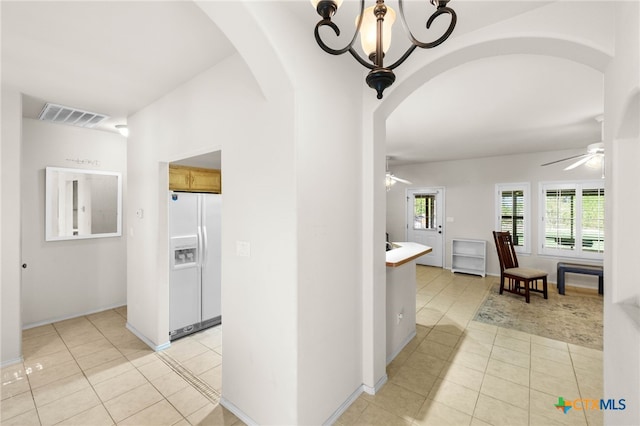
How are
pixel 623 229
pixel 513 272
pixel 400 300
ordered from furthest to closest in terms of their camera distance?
pixel 513 272
pixel 400 300
pixel 623 229

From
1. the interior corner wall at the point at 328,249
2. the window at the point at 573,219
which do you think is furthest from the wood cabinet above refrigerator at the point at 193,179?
the window at the point at 573,219

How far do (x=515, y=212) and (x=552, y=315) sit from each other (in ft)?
9.20

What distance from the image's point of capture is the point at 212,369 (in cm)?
261

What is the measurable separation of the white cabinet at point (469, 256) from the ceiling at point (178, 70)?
119 inches

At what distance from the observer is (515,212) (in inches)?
239

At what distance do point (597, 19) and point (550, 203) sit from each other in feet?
18.1

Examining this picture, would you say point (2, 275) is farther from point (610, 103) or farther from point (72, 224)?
point (610, 103)

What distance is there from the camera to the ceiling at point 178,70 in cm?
171

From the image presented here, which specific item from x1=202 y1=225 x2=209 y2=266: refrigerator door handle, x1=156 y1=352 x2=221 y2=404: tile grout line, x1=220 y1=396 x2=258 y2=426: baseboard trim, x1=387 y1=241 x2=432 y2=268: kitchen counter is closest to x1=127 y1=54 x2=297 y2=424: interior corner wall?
x1=220 y1=396 x2=258 y2=426: baseboard trim

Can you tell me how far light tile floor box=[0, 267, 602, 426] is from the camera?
202cm

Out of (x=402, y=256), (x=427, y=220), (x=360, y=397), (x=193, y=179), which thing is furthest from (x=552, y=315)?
(x=193, y=179)

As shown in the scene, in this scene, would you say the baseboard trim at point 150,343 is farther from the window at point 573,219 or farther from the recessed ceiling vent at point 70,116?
the window at point 573,219

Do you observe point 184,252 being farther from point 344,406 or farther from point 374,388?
point 374,388

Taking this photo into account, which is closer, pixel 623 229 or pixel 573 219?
pixel 623 229
